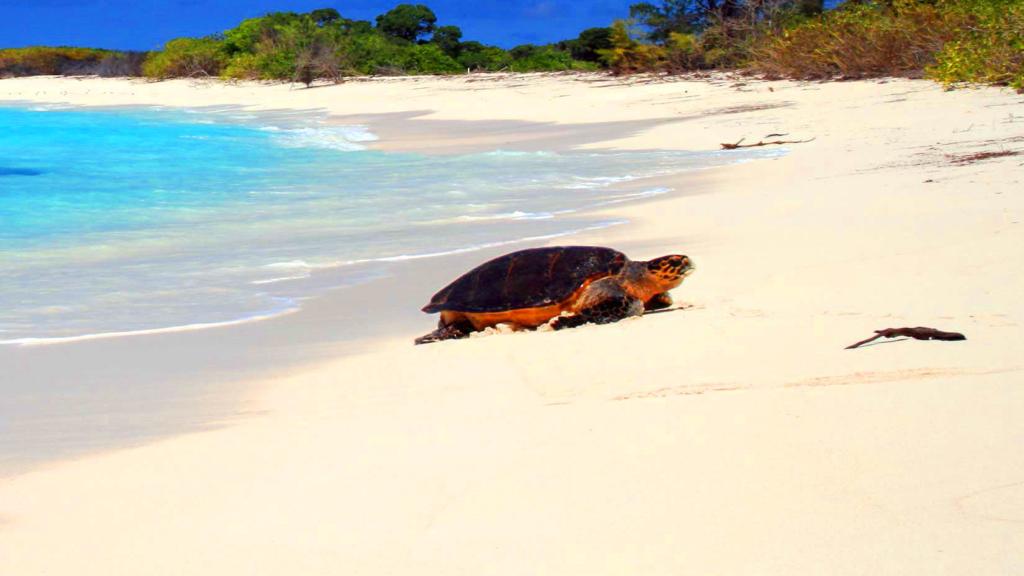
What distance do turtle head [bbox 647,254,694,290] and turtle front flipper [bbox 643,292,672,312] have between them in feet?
0.20

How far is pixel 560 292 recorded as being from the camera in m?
4.91

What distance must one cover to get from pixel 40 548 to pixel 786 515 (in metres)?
1.61

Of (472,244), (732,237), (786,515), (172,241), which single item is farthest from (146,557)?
(172,241)

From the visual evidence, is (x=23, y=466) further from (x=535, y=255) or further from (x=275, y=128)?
(x=275, y=128)

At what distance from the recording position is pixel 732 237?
677 cm

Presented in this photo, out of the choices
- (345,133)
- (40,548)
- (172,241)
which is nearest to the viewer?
(40,548)

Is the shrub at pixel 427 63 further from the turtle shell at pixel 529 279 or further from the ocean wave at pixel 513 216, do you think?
the turtle shell at pixel 529 279

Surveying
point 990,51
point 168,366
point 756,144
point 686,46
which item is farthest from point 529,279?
point 686,46

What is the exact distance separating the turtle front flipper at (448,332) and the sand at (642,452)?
18 cm

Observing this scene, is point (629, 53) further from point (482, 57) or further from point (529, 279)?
point (529, 279)

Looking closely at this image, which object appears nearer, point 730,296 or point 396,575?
point 396,575

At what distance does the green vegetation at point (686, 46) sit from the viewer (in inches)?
571

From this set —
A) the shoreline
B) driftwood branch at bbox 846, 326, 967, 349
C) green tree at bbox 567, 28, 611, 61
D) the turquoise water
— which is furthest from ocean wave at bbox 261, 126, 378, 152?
green tree at bbox 567, 28, 611, 61

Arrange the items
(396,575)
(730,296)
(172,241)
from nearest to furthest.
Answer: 1. (396,575)
2. (730,296)
3. (172,241)
